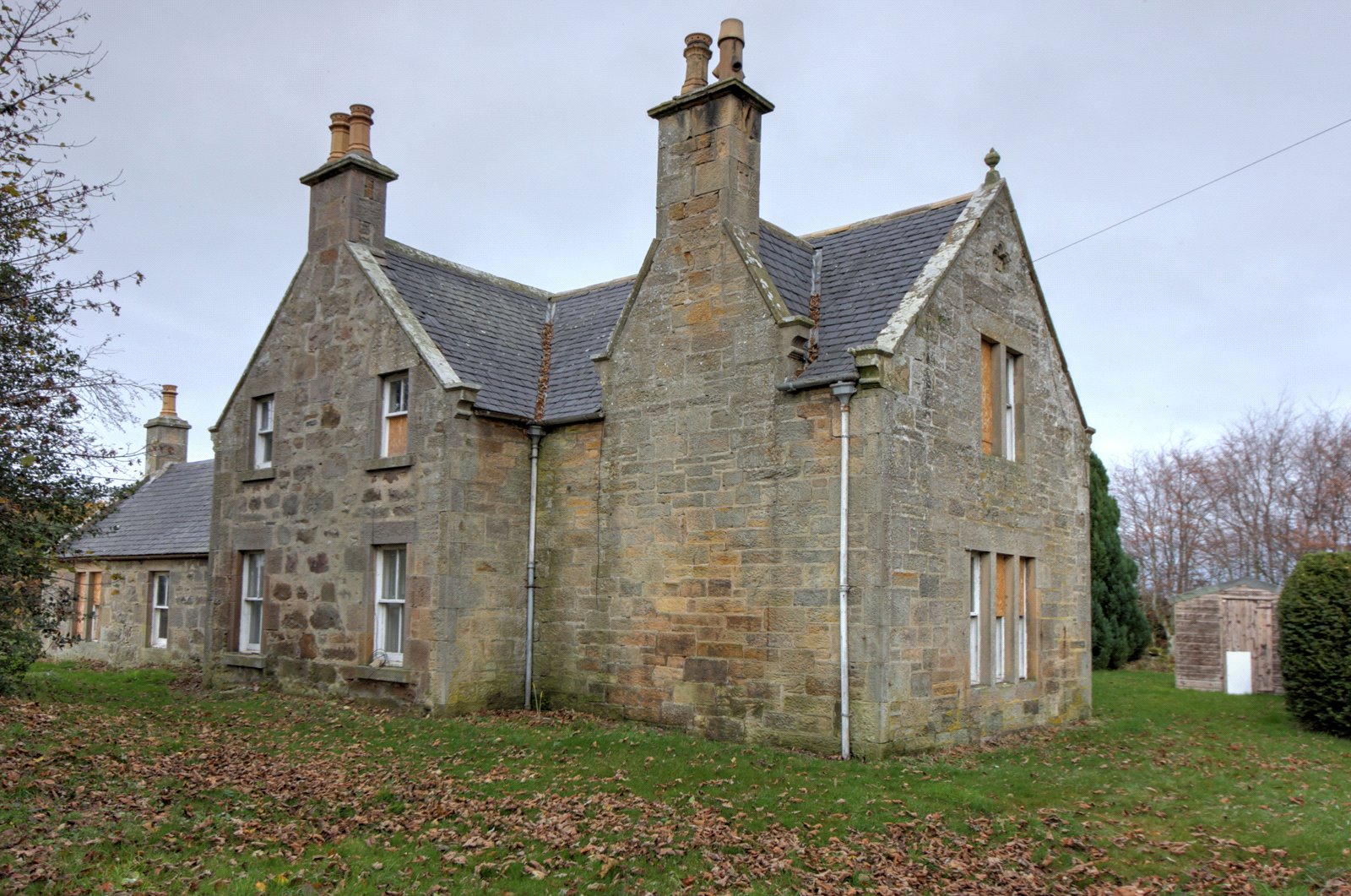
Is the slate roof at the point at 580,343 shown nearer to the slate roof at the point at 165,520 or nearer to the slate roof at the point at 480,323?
the slate roof at the point at 480,323

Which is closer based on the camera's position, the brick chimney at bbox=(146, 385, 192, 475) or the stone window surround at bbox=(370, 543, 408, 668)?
the stone window surround at bbox=(370, 543, 408, 668)

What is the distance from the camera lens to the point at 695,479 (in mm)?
14648

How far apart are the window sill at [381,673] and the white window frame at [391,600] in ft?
0.88

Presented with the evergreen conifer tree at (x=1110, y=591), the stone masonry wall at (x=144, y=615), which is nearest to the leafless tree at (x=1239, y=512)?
the evergreen conifer tree at (x=1110, y=591)

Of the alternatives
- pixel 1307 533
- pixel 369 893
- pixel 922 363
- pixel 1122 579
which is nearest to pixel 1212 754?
pixel 922 363

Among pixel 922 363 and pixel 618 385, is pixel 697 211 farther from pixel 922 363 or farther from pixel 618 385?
pixel 922 363

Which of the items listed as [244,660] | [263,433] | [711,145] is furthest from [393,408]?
[711,145]

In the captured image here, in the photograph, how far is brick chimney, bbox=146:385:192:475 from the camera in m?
33.7

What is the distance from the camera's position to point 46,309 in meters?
12.3

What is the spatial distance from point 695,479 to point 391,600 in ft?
18.1

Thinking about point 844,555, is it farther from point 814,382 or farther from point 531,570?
point 531,570

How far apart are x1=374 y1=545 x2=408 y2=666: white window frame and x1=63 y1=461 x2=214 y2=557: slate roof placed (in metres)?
8.70

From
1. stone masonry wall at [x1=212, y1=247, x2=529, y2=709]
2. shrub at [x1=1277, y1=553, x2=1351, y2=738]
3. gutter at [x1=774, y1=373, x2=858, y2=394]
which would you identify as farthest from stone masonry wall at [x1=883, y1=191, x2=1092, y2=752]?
stone masonry wall at [x1=212, y1=247, x2=529, y2=709]

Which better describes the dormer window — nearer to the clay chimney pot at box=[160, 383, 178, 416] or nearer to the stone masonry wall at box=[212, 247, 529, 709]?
the stone masonry wall at box=[212, 247, 529, 709]
